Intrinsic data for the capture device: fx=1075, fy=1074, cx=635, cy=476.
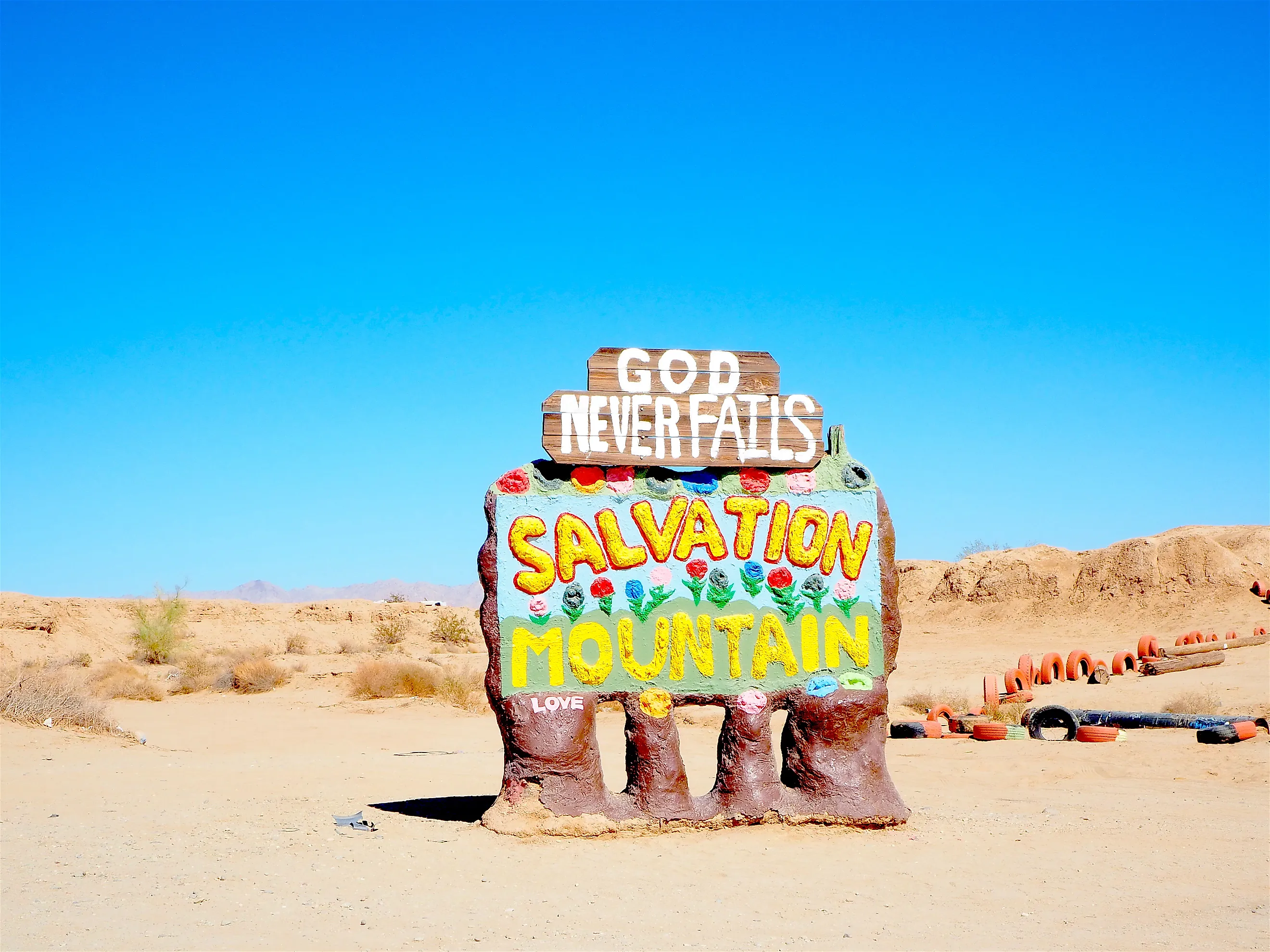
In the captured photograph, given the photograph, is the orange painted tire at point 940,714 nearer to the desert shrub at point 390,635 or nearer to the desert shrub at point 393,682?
the desert shrub at point 393,682

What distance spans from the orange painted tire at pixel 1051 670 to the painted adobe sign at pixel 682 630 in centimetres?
1346

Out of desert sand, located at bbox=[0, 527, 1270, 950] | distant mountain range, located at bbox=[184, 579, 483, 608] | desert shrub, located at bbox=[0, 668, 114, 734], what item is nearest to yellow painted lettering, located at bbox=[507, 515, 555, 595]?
desert sand, located at bbox=[0, 527, 1270, 950]

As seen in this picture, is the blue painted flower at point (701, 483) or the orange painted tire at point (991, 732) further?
the orange painted tire at point (991, 732)

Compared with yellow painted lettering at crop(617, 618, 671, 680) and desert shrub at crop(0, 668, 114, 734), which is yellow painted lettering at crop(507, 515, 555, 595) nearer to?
yellow painted lettering at crop(617, 618, 671, 680)

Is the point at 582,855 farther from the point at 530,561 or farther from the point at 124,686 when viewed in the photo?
the point at 124,686

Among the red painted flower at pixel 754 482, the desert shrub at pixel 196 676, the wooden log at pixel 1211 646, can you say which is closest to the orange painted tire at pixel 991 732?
the red painted flower at pixel 754 482

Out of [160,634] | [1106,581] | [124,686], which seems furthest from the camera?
[1106,581]

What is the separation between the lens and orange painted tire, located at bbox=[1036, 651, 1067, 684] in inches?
820

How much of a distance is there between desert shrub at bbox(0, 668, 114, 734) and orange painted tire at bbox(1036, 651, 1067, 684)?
53.4 feet

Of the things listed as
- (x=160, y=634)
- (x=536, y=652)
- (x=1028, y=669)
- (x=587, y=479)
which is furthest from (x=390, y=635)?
(x=587, y=479)

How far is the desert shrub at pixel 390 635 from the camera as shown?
107 feet

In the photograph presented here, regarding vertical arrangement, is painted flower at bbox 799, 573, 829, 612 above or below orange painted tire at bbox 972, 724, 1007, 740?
above

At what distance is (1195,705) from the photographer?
16734mm

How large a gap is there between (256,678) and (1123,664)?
1808cm
